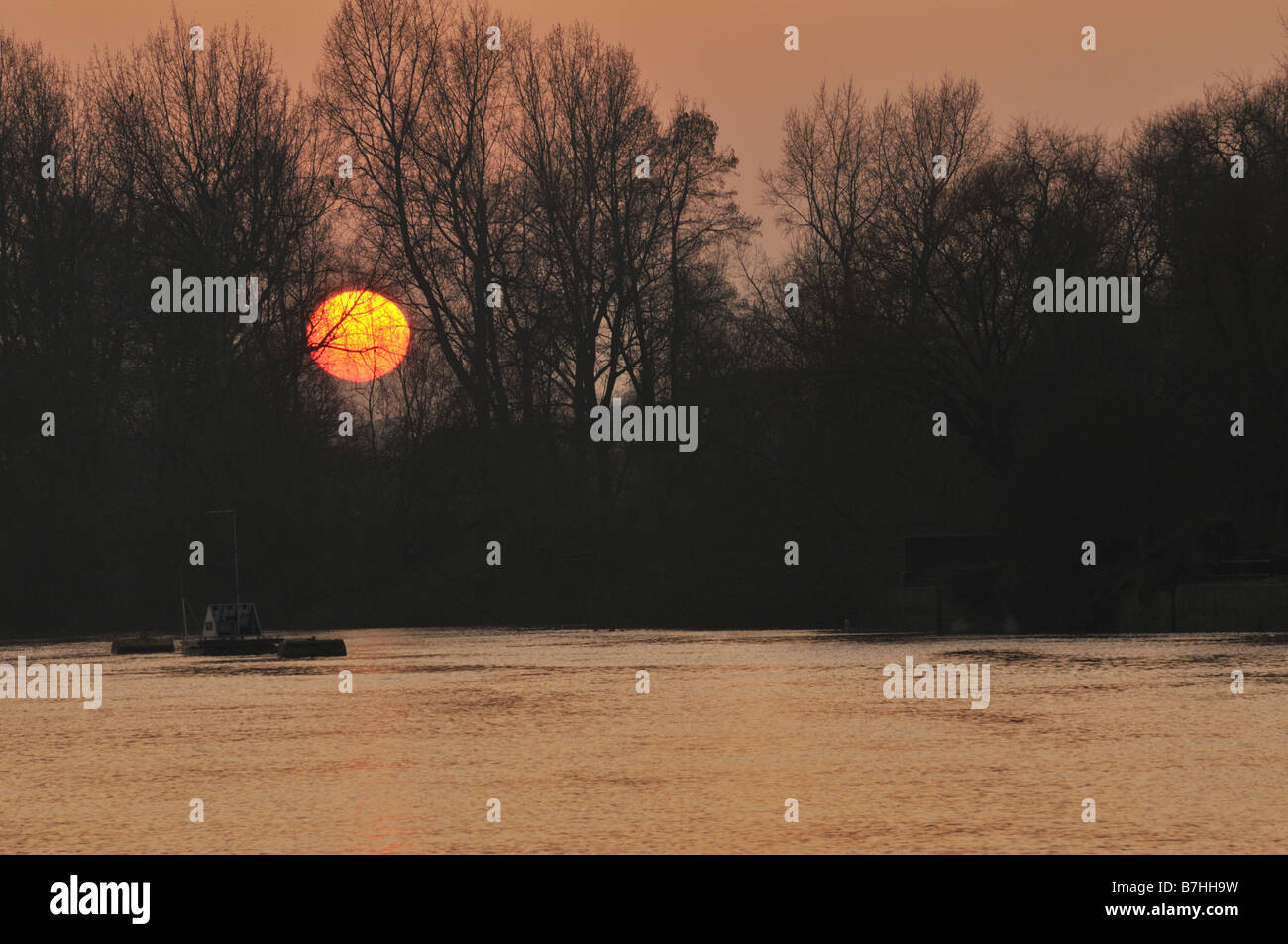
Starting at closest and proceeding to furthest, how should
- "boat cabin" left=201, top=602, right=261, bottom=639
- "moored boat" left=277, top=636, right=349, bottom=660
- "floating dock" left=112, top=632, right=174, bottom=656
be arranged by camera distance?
1. "moored boat" left=277, top=636, right=349, bottom=660
2. "floating dock" left=112, top=632, right=174, bottom=656
3. "boat cabin" left=201, top=602, right=261, bottom=639

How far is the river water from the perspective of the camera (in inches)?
441

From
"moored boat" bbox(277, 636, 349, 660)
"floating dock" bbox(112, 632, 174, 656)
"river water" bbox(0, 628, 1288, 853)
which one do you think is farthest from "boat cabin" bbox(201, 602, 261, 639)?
"river water" bbox(0, 628, 1288, 853)

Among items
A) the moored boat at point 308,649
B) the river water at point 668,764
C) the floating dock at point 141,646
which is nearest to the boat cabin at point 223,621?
the floating dock at point 141,646

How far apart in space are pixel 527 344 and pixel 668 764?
4851 centimetres

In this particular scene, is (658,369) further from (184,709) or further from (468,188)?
(184,709)

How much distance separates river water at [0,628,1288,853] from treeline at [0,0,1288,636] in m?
24.2

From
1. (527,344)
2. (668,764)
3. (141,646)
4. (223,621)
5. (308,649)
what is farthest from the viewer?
(527,344)

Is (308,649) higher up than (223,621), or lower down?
lower down

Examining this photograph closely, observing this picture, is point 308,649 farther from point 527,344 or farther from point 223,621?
point 527,344

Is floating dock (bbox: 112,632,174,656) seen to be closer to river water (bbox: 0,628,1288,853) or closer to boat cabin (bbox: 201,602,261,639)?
boat cabin (bbox: 201,602,261,639)

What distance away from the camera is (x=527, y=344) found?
6275cm

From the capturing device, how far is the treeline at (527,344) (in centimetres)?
5031

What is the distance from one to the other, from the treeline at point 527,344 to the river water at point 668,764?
2420cm

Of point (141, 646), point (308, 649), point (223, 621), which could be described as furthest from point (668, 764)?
point (141, 646)
